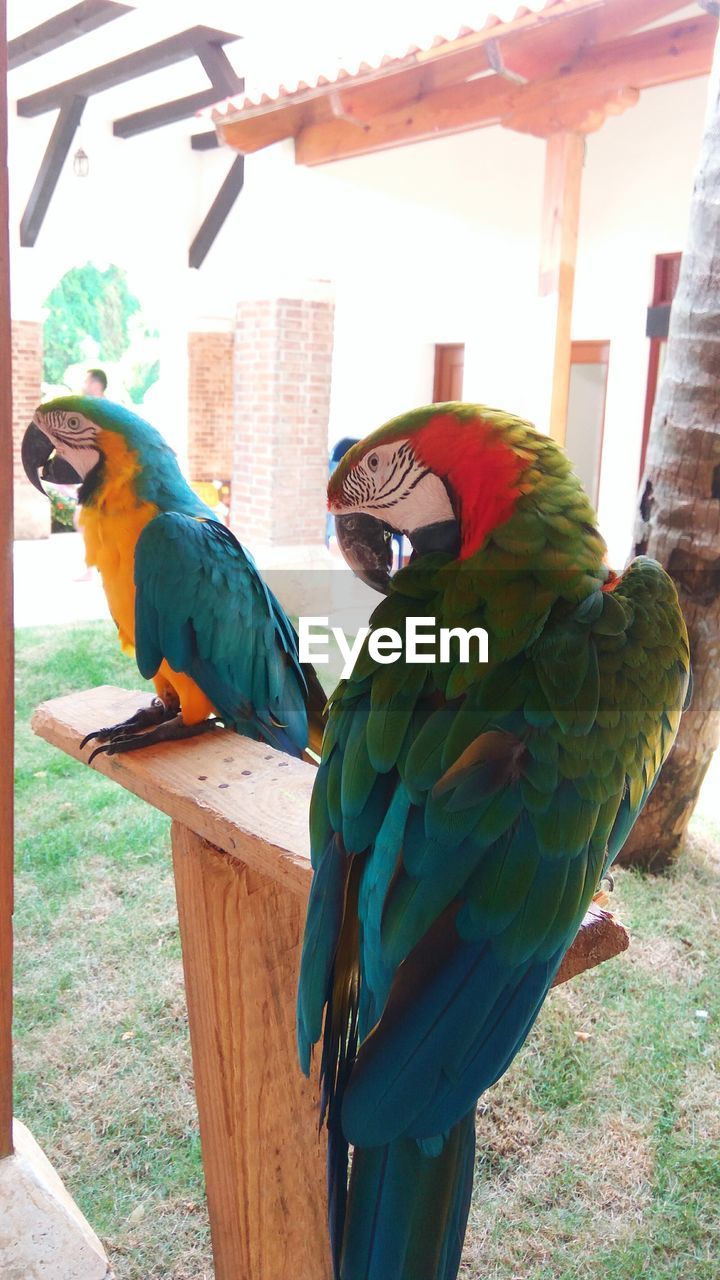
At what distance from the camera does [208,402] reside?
11438mm

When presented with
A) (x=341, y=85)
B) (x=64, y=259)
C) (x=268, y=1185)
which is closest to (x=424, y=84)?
(x=341, y=85)

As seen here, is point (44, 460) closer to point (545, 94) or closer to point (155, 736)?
point (155, 736)

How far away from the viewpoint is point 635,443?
6.17 metres

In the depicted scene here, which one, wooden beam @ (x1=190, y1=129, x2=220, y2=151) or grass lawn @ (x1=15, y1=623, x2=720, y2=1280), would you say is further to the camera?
wooden beam @ (x1=190, y1=129, x2=220, y2=151)

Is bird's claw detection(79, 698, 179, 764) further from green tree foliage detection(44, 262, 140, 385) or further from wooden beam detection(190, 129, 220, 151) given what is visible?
green tree foliage detection(44, 262, 140, 385)

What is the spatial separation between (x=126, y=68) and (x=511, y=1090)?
920 cm

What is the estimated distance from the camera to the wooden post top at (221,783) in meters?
1.14

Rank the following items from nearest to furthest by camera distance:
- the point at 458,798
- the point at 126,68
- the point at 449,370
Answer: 1. the point at 458,798
2. the point at 449,370
3. the point at 126,68

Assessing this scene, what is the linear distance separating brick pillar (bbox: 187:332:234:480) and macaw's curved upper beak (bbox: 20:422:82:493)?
33.0ft

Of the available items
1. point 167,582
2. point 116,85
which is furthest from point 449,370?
point 167,582

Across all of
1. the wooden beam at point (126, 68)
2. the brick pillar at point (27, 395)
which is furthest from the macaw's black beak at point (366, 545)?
the brick pillar at point (27, 395)

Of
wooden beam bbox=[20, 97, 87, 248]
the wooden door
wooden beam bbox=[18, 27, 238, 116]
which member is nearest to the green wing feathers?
the wooden door

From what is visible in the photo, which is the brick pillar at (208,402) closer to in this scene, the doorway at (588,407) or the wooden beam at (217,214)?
the wooden beam at (217,214)

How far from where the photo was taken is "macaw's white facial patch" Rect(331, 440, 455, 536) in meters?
0.96
